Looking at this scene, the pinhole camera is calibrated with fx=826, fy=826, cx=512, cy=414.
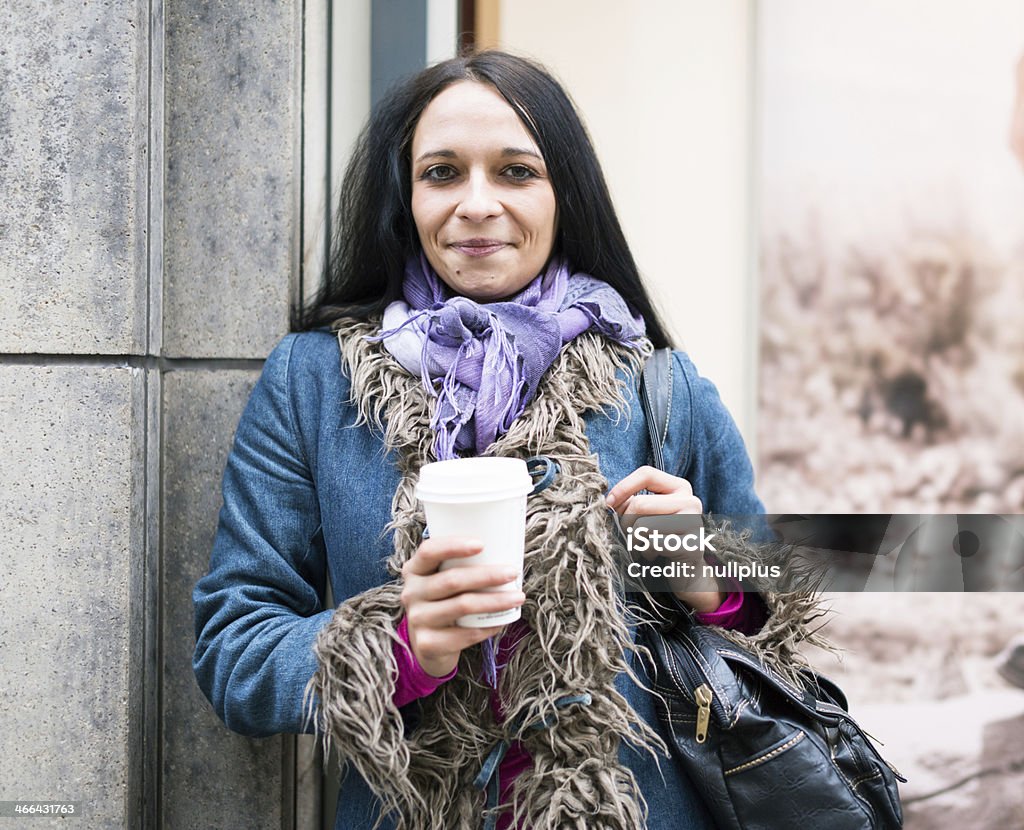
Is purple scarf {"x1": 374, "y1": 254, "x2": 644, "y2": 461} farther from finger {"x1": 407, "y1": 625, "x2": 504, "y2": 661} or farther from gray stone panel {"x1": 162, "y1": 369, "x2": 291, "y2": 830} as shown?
gray stone panel {"x1": 162, "y1": 369, "x2": 291, "y2": 830}

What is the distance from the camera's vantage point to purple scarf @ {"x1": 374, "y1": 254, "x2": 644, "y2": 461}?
4.80 ft

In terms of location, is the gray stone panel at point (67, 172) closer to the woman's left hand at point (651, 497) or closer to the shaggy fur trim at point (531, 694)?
the shaggy fur trim at point (531, 694)

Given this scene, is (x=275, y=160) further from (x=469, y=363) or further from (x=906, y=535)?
(x=906, y=535)

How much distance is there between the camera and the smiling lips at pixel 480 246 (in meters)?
1.59

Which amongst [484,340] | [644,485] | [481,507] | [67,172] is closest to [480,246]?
[484,340]

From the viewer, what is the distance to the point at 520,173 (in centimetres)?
162

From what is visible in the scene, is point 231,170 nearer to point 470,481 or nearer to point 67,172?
point 67,172

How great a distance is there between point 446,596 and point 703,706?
1.74 ft

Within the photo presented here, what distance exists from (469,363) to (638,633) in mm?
578

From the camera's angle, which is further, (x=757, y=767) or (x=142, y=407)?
(x=142, y=407)

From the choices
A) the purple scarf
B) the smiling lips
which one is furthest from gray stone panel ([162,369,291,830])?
the smiling lips

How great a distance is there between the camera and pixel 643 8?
2373 mm

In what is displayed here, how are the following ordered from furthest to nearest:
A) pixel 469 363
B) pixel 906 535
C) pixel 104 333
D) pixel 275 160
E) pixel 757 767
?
pixel 275 160, pixel 104 333, pixel 906 535, pixel 469 363, pixel 757 767

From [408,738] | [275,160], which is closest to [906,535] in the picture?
[408,738]
